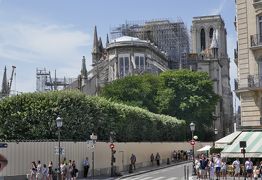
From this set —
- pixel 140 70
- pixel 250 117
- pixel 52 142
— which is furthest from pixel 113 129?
pixel 140 70

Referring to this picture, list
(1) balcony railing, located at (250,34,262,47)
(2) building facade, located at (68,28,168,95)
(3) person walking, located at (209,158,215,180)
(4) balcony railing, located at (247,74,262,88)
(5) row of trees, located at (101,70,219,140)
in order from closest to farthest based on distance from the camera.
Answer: (3) person walking, located at (209,158,215,180), (4) balcony railing, located at (247,74,262,88), (1) balcony railing, located at (250,34,262,47), (5) row of trees, located at (101,70,219,140), (2) building facade, located at (68,28,168,95)

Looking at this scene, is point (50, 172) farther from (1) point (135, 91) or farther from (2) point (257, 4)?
(1) point (135, 91)

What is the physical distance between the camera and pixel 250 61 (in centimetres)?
3775

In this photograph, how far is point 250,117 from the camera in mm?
37125

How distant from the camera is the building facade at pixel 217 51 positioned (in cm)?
14362

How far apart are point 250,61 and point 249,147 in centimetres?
683

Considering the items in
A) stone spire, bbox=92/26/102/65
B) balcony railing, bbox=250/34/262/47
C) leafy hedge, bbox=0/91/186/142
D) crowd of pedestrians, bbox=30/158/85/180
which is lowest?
crowd of pedestrians, bbox=30/158/85/180

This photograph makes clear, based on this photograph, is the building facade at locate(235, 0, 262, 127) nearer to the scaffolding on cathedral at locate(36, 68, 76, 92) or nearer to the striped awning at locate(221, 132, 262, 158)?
the striped awning at locate(221, 132, 262, 158)

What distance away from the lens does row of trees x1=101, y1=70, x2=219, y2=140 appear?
9400 centimetres

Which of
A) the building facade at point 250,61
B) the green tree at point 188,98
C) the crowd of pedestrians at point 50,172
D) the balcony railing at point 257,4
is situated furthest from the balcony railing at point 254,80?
the green tree at point 188,98

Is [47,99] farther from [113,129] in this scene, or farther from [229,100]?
[229,100]

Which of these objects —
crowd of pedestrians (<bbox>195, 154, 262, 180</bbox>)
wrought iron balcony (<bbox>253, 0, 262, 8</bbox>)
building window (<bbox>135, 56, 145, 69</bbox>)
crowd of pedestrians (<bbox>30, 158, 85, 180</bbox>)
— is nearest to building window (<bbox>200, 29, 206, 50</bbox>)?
building window (<bbox>135, 56, 145, 69</bbox>)

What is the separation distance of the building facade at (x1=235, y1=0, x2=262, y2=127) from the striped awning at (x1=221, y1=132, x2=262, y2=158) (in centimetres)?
112

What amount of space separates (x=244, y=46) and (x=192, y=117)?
2234 inches
